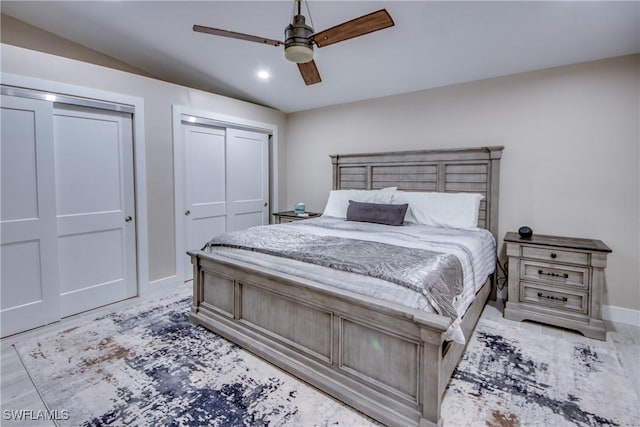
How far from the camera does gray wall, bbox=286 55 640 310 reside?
2859 millimetres

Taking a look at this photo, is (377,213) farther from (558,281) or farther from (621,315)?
(621,315)

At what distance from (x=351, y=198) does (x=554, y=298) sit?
2270 millimetres

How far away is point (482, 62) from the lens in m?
3.19

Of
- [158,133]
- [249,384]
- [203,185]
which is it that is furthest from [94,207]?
[249,384]

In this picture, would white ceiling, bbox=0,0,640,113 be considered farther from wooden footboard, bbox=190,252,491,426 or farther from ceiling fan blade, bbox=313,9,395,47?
wooden footboard, bbox=190,252,491,426

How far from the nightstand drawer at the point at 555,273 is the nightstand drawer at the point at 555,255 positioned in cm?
5

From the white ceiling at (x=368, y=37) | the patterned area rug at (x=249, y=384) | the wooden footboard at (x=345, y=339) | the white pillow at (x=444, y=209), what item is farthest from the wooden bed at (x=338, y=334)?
the white ceiling at (x=368, y=37)

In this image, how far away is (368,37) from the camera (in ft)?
10.0

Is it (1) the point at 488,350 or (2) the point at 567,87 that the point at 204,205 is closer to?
(1) the point at 488,350

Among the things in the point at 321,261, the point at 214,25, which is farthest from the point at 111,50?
the point at 321,261

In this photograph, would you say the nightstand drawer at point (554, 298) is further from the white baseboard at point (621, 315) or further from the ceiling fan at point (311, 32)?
the ceiling fan at point (311, 32)

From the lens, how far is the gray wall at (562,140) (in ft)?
9.38

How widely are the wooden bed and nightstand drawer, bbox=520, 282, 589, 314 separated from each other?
0.36 metres

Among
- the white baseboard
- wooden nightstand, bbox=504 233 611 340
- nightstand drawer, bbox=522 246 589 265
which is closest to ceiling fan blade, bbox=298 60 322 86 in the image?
wooden nightstand, bbox=504 233 611 340
